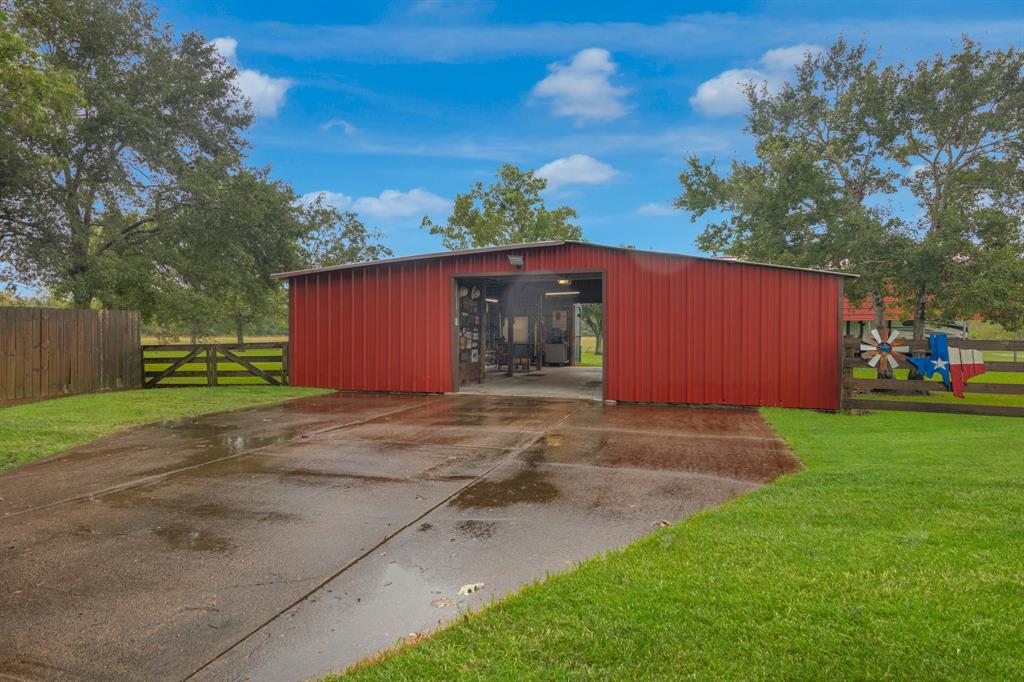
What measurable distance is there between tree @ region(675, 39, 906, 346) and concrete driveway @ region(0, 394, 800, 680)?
356 inches

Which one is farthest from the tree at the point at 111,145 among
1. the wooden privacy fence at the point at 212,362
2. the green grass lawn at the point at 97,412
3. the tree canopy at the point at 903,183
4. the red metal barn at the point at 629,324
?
the tree canopy at the point at 903,183

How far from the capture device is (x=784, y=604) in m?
2.38

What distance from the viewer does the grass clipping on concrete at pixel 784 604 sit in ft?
6.51

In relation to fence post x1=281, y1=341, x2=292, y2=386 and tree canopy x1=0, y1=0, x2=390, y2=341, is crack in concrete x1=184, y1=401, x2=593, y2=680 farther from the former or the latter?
tree canopy x1=0, y1=0, x2=390, y2=341

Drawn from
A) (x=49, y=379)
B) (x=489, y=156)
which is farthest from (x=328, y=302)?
(x=489, y=156)

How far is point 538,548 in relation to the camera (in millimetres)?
3262

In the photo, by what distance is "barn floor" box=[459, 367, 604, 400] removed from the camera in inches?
461

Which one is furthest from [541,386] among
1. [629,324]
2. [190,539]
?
[190,539]

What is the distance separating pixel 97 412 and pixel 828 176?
1612cm

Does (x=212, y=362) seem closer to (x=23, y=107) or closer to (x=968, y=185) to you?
(x=23, y=107)

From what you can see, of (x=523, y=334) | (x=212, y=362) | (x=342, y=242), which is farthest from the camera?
(x=342, y=242)

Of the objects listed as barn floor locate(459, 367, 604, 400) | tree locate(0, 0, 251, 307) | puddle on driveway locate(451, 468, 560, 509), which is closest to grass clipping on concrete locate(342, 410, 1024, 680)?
puddle on driveway locate(451, 468, 560, 509)

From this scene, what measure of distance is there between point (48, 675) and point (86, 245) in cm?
1796

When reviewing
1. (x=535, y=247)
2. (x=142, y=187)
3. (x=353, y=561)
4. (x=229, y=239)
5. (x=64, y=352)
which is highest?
(x=142, y=187)
